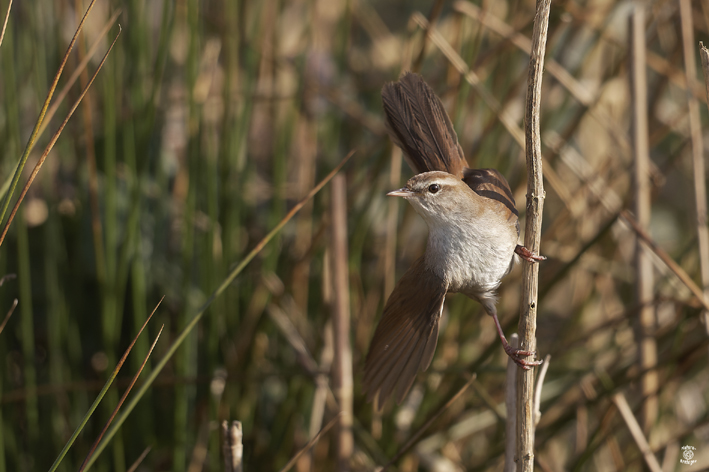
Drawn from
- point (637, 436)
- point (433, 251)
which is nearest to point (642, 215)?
point (637, 436)

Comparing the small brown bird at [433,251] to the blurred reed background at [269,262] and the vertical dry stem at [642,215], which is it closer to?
the blurred reed background at [269,262]

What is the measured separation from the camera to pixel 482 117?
1963mm

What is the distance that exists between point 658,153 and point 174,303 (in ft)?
8.06

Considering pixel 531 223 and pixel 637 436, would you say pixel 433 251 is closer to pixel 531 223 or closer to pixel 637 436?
pixel 531 223

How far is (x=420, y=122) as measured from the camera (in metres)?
1.02

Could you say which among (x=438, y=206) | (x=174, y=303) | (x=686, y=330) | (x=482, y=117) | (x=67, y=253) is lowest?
(x=686, y=330)

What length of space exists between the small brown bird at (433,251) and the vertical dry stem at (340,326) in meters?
0.37

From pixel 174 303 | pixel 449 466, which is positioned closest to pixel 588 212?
pixel 449 466

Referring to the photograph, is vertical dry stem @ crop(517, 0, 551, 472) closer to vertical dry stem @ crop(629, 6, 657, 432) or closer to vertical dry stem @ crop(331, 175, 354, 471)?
vertical dry stem @ crop(331, 175, 354, 471)

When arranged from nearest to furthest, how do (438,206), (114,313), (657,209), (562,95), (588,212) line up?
(438,206), (114,313), (588,212), (562,95), (657,209)

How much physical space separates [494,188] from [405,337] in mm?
285

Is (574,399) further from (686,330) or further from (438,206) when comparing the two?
(438,206)

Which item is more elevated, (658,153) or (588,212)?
(658,153)

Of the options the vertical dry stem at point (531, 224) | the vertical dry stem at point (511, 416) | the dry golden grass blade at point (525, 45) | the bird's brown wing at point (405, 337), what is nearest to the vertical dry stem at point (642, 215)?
the dry golden grass blade at point (525, 45)
